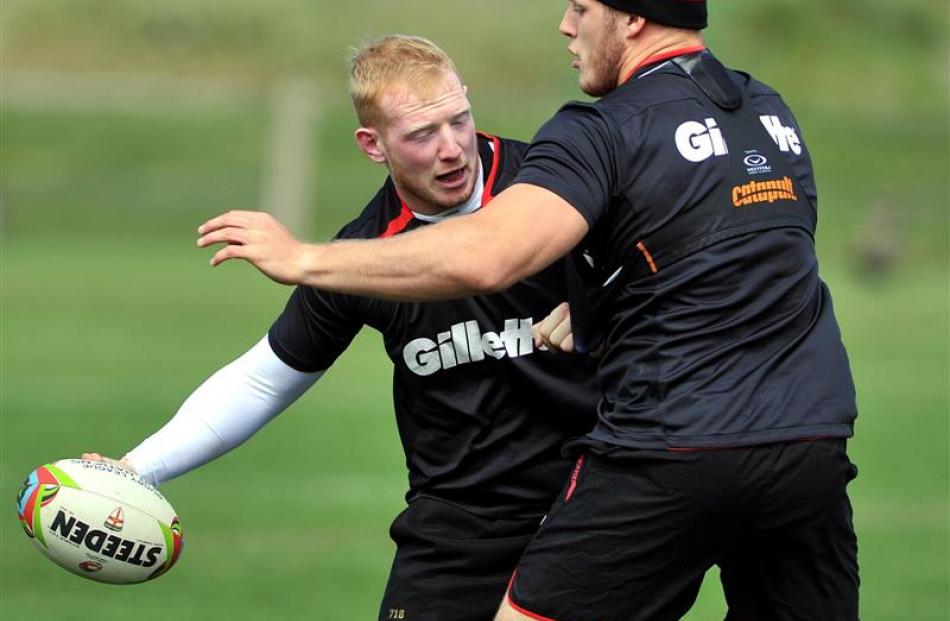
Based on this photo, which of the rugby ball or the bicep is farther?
the rugby ball

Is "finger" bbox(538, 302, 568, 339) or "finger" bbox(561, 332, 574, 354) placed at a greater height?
"finger" bbox(538, 302, 568, 339)

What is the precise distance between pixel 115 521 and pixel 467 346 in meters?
1.15

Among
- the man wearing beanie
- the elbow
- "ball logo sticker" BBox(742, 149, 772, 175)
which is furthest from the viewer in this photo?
"ball logo sticker" BBox(742, 149, 772, 175)

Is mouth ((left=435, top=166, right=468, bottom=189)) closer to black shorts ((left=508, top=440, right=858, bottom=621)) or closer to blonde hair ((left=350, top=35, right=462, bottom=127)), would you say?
blonde hair ((left=350, top=35, right=462, bottom=127))

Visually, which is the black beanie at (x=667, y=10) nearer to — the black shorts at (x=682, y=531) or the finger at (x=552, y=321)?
the finger at (x=552, y=321)

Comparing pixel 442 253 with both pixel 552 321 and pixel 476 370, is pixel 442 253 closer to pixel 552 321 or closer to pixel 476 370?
pixel 552 321

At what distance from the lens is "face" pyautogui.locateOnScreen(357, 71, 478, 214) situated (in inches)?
189

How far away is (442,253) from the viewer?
3.88 metres

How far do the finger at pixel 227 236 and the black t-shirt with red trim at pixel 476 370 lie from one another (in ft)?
2.77

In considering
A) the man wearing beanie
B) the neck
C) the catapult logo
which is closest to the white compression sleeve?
the catapult logo

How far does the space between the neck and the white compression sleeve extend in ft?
4.89

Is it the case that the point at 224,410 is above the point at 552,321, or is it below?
below

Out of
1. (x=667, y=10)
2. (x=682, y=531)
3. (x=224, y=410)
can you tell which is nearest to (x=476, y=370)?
(x=224, y=410)

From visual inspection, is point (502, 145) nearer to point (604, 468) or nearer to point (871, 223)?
point (604, 468)
